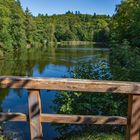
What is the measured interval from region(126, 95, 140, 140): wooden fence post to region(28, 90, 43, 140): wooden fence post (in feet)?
3.60

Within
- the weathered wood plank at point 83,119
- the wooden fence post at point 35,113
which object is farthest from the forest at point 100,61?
the wooden fence post at point 35,113

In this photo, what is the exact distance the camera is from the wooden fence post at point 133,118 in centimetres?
349

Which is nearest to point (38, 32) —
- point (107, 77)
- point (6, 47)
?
point (6, 47)

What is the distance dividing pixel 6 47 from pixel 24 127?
4493cm

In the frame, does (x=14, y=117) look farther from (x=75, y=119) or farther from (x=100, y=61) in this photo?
(x=100, y=61)

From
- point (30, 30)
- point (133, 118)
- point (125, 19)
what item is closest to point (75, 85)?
point (133, 118)

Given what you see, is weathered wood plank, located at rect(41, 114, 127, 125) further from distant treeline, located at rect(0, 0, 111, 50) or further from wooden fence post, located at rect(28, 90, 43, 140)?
distant treeline, located at rect(0, 0, 111, 50)

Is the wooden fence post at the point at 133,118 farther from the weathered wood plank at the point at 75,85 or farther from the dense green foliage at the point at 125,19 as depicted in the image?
the dense green foliage at the point at 125,19

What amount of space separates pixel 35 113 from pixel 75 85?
61 cm

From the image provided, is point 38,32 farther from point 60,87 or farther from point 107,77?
point 60,87

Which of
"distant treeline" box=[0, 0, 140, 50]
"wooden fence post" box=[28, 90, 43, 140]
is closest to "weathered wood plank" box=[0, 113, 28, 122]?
"wooden fence post" box=[28, 90, 43, 140]

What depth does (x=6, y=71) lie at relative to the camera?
33875mm

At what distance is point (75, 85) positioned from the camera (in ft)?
11.2

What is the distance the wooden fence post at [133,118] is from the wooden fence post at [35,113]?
110 centimetres
